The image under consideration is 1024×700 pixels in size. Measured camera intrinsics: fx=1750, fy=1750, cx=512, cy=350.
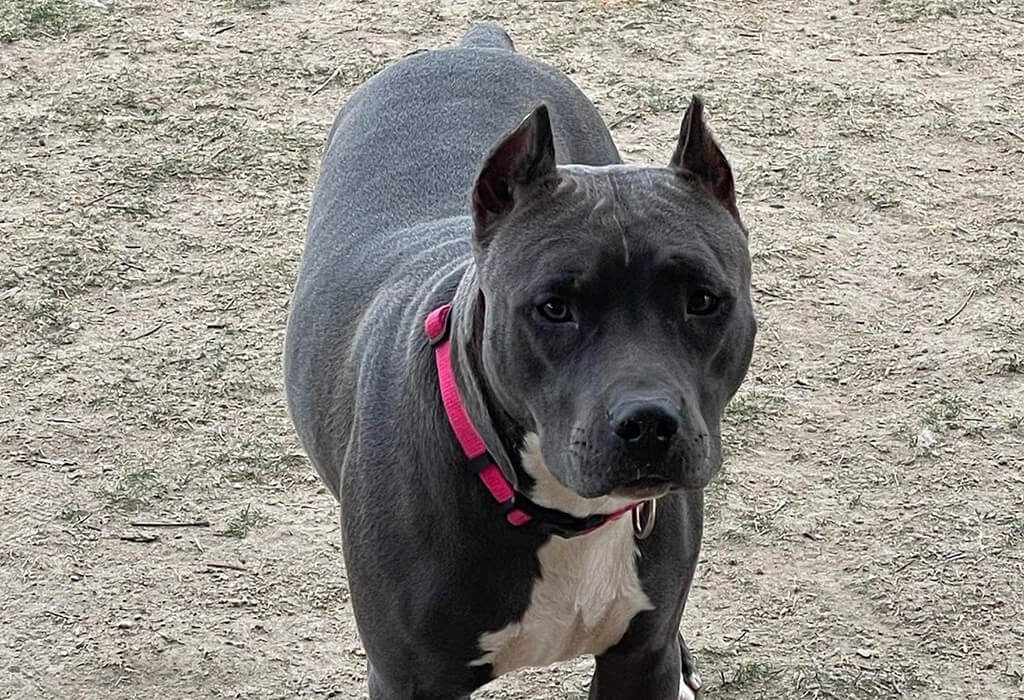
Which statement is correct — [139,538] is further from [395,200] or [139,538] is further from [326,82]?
[326,82]

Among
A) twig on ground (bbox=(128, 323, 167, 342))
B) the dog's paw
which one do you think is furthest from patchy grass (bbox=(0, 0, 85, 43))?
the dog's paw

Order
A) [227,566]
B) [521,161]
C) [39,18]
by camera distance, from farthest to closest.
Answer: [39,18]
[227,566]
[521,161]

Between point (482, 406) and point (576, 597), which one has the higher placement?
point (482, 406)

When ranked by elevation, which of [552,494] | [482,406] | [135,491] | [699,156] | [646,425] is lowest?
[135,491]

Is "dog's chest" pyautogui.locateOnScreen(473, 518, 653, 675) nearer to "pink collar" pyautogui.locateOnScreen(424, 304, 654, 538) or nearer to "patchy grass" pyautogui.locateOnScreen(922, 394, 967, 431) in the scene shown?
"pink collar" pyautogui.locateOnScreen(424, 304, 654, 538)

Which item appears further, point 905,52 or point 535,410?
point 905,52

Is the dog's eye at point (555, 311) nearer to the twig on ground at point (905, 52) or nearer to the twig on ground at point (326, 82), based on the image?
the twig on ground at point (326, 82)

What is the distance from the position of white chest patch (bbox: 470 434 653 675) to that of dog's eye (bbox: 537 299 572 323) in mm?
351

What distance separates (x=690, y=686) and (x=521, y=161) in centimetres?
144

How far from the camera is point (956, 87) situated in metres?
6.14

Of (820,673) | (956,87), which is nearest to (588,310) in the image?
(820,673)

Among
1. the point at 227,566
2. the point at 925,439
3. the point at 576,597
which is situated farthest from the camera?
the point at 925,439

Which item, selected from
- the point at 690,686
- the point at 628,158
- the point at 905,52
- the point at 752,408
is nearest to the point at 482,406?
the point at 690,686

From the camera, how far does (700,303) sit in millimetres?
2537
